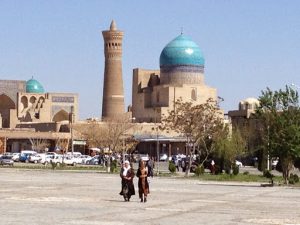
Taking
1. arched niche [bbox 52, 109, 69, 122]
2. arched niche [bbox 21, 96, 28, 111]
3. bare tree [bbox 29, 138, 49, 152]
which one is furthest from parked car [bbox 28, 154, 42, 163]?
arched niche [bbox 21, 96, 28, 111]

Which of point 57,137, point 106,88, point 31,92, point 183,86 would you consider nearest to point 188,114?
point 57,137

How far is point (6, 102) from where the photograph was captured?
10662 centimetres

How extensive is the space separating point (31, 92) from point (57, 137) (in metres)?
28.9

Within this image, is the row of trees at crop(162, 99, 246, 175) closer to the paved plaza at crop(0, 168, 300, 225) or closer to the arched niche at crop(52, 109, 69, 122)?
the paved plaza at crop(0, 168, 300, 225)

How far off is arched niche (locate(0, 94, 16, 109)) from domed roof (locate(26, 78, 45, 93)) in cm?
699

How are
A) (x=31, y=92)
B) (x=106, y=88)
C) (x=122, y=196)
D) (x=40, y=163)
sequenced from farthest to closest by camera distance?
(x=31, y=92) → (x=106, y=88) → (x=40, y=163) → (x=122, y=196)

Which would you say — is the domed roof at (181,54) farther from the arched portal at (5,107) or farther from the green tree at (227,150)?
the green tree at (227,150)

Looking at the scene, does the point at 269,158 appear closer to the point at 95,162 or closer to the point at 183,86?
the point at 95,162

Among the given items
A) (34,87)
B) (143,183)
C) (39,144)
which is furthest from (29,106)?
(143,183)

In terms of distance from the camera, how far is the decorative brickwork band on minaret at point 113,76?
104 meters

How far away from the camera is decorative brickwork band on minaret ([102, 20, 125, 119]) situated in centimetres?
10430

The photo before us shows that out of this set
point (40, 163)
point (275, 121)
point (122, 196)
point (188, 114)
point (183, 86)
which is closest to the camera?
point (122, 196)

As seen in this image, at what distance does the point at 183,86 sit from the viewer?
98.5 meters

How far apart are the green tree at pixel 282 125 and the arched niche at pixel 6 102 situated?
7122 cm
